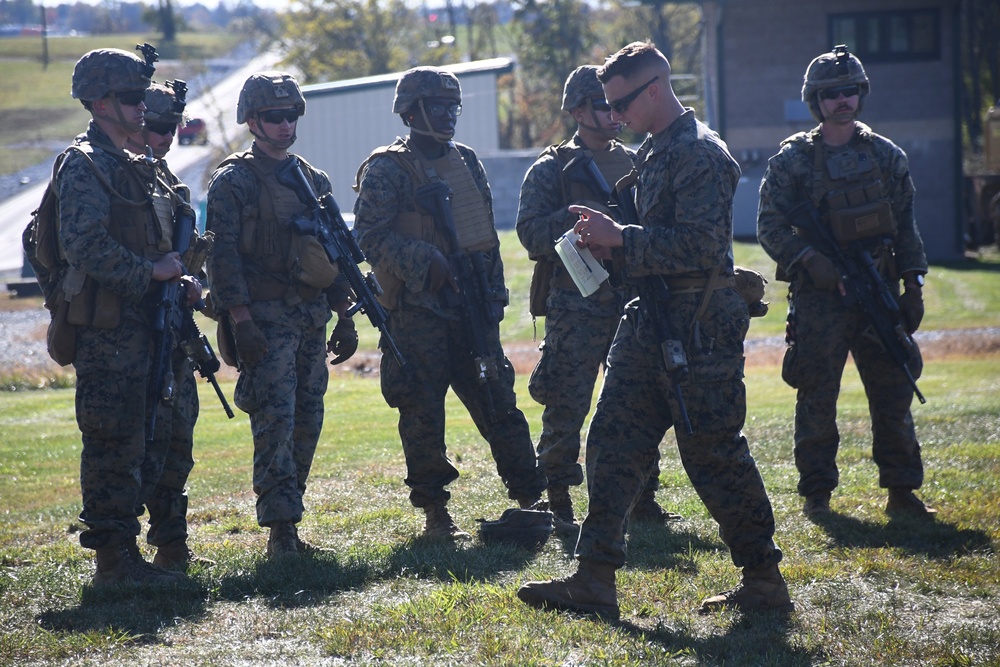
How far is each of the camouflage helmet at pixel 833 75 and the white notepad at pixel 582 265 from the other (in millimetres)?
2370

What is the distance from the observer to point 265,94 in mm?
6074

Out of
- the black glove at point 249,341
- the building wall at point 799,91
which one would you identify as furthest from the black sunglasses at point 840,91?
the building wall at point 799,91

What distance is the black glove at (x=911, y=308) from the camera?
6.48 meters

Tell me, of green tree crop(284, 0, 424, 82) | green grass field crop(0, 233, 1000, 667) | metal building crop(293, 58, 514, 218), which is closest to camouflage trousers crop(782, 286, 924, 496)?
green grass field crop(0, 233, 1000, 667)

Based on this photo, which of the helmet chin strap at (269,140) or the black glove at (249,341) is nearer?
the black glove at (249,341)

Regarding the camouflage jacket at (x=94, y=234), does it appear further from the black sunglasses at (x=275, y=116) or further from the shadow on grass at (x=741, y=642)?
the shadow on grass at (x=741, y=642)

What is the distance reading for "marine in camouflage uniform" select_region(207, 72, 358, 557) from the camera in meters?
5.93

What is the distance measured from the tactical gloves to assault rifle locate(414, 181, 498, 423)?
1.82m

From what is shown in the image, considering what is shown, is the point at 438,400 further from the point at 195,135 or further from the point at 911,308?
the point at 195,135

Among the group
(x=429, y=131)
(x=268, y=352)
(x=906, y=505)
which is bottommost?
(x=906, y=505)

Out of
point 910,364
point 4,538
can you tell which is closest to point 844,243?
point 910,364

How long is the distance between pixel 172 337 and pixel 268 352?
23.3 inches

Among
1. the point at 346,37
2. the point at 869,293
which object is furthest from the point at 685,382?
the point at 346,37

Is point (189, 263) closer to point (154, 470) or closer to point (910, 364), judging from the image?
point (154, 470)
